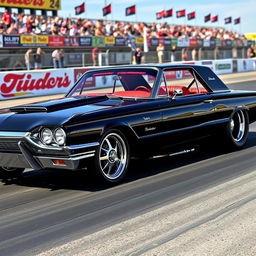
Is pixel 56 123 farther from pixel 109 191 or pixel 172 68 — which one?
pixel 172 68

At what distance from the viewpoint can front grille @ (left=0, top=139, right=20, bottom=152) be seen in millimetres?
5309

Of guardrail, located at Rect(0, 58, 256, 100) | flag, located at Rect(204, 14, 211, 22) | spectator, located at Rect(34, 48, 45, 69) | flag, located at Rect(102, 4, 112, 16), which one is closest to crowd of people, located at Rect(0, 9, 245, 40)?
flag, located at Rect(102, 4, 112, 16)

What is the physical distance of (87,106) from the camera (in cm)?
584

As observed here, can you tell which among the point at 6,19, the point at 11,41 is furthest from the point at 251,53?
the point at 11,41

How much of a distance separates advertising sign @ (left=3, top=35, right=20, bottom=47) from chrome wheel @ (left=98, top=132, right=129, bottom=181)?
759 inches

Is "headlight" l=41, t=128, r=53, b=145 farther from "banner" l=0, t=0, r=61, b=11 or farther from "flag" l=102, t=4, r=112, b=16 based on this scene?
"flag" l=102, t=4, r=112, b=16

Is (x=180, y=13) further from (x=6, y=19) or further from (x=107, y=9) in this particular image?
(x=6, y=19)

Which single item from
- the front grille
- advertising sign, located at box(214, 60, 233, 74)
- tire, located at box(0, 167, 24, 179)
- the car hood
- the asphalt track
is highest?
advertising sign, located at box(214, 60, 233, 74)

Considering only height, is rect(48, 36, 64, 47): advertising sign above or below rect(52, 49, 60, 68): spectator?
above

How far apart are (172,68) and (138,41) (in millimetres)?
27266

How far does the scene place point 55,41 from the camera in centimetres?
2683

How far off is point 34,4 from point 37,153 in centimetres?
3036

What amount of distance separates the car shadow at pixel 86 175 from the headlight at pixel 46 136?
0.68 m

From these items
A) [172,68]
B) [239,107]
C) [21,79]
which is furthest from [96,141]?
[21,79]
